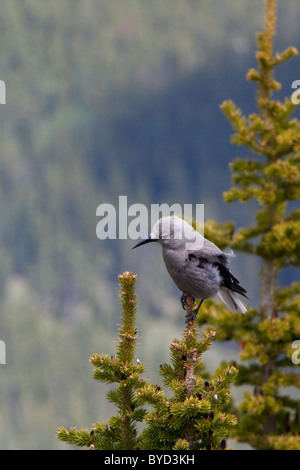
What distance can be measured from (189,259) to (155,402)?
1.93 meters

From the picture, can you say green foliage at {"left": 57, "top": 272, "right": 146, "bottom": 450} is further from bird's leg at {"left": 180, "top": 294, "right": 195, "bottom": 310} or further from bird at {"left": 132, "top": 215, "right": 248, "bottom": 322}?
bird's leg at {"left": 180, "top": 294, "right": 195, "bottom": 310}

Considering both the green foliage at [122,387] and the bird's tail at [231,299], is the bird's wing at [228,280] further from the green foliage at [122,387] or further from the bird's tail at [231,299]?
the green foliage at [122,387]

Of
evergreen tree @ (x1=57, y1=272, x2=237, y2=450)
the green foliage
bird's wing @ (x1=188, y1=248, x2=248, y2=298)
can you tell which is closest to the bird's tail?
bird's wing @ (x1=188, y1=248, x2=248, y2=298)

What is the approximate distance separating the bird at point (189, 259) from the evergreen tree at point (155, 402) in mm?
741

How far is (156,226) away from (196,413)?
6.33ft

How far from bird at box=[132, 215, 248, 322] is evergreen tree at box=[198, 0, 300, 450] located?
5407 millimetres

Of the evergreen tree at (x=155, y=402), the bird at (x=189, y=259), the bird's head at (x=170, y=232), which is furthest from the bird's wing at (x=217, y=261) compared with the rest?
the evergreen tree at (x=155, y=402)

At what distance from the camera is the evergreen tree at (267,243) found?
475 inches

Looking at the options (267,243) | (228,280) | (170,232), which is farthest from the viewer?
(267,243)

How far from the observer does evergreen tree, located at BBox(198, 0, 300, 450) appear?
39.6 feet

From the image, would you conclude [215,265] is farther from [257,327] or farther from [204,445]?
[257,327]

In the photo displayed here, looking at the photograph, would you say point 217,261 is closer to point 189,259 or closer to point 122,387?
point 189,259

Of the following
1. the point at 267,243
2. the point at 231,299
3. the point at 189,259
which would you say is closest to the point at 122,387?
the point at 189,259

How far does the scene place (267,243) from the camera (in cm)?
1219
